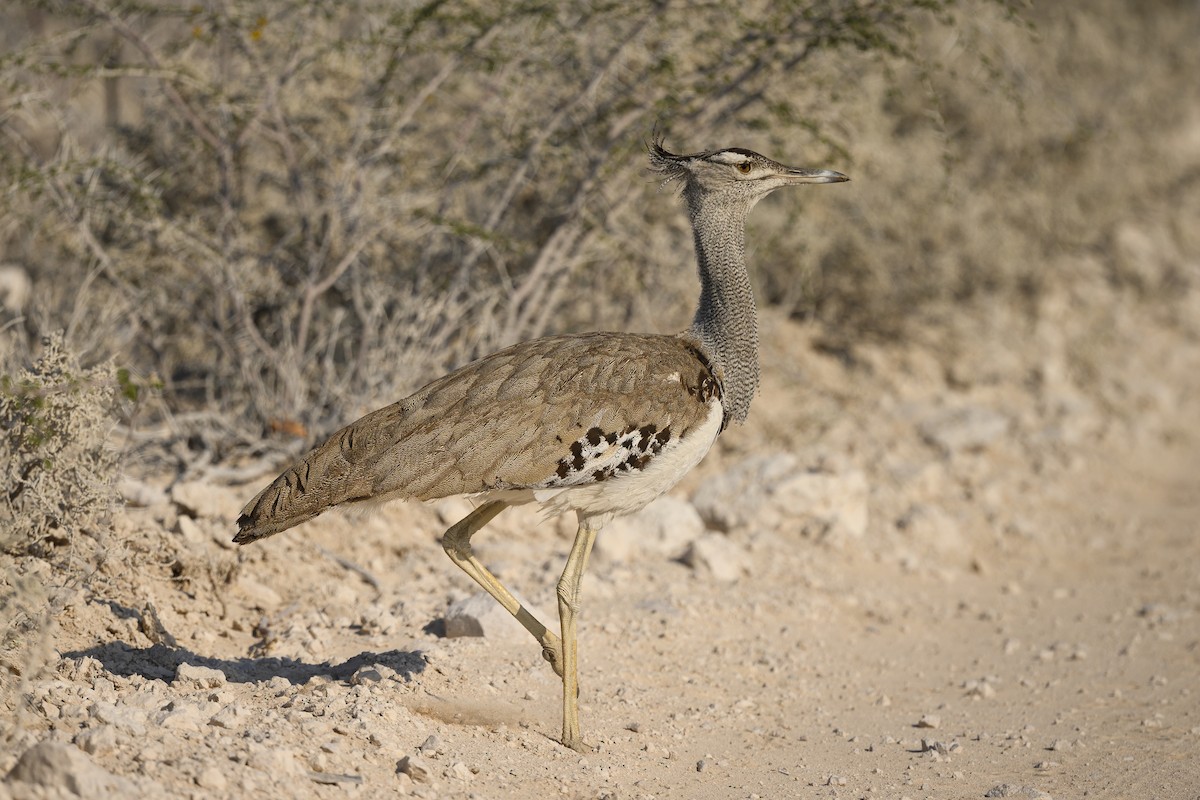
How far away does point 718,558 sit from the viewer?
554 cm

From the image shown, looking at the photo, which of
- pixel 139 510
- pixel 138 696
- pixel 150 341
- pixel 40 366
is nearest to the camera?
pixel 138 696

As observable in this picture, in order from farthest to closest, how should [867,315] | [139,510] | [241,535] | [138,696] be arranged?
[867,315], [139,510], [241,535], [138,696]

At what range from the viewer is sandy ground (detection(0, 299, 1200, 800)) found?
3.31 meters

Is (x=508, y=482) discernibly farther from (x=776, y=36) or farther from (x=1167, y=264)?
(x=1167, y=264)

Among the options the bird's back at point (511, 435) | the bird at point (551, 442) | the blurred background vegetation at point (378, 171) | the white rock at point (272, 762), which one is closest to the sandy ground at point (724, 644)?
the white rock at point (272, 762)

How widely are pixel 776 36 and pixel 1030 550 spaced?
10.2 ft

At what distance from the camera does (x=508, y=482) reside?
3.62 meters

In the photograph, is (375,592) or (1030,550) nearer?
(375,592)

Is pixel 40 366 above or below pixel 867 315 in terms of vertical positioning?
above

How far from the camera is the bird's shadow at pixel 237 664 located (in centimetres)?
381

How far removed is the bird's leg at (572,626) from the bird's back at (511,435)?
263 millimetres

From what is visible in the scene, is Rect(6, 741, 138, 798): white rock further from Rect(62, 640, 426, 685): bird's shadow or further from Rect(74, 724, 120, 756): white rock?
Rect(62, 640, 426, 685): bird's shadow

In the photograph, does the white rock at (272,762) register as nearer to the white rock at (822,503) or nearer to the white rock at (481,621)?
the white rock at (481,621)

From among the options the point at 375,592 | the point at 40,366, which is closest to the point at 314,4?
the point at 40,366
